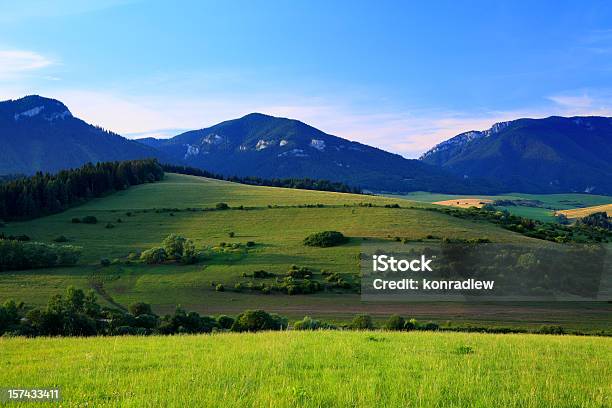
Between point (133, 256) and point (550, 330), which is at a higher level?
point (133, 256)

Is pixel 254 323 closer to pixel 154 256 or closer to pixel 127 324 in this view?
pixel 127 324

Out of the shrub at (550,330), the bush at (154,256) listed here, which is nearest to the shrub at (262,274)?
the bush at (154,256)

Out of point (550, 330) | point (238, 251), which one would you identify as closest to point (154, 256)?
point (238, 251)

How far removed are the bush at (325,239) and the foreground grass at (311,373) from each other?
70280mm

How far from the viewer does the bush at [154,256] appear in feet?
268

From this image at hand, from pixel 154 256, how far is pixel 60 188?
222 feet

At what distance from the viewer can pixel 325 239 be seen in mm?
90812

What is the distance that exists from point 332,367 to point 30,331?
940 inches

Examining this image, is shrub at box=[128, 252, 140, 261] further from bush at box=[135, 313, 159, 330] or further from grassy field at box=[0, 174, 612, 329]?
bush at box=[135, 313, 159, 330]

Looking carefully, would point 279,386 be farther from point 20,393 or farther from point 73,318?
point 73,318

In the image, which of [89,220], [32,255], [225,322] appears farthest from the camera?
[89,220]

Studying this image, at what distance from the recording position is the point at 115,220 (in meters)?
115

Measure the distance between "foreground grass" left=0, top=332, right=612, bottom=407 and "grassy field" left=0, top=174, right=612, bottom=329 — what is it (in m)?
35.6

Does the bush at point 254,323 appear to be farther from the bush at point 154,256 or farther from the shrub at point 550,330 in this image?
the bush at point 154,256
